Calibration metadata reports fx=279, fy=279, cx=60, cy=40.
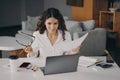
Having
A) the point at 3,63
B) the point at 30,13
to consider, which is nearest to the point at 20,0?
the point at 30,13

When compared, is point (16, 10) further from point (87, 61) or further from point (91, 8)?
point (87, 61)

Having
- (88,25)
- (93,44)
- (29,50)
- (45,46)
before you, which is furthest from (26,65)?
(88,25)

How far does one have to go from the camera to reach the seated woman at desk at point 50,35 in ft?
8.98

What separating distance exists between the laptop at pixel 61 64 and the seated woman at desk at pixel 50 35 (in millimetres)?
280

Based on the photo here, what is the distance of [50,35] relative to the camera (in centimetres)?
289

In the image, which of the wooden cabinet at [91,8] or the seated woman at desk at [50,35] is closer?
the seated woman at desk at [50,35]

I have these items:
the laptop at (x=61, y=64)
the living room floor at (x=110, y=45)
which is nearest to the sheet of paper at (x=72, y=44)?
the laptop at (x=61, y=64)

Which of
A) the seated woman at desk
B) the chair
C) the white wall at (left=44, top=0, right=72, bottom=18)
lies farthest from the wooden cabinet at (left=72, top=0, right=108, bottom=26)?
the seated woman at desk

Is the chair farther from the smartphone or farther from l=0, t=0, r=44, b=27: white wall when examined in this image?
l=0, t=0, r=44, b=27: white wall

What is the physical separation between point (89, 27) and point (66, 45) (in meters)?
2.84

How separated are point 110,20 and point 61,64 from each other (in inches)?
181

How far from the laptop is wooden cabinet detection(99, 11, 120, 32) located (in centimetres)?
407

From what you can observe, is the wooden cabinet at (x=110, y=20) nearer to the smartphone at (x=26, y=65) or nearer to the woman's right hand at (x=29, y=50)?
the woman's right hand at (x=29, y=50)

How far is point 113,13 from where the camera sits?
639cm
